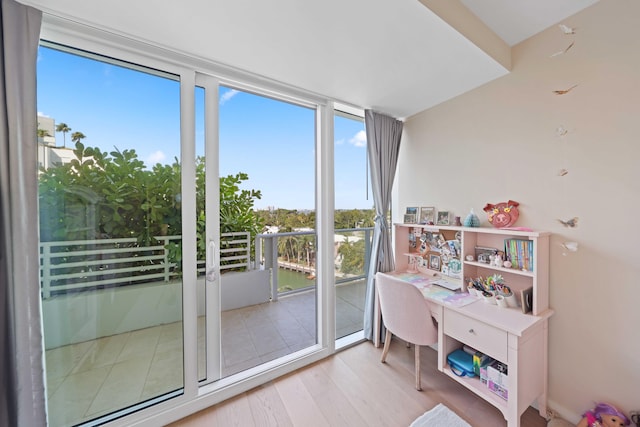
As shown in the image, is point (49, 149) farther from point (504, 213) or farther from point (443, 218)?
point (504, 213)

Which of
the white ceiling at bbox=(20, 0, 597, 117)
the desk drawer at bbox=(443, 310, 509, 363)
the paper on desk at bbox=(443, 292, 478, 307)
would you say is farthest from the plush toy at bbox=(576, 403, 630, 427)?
the white ceiling at bbox=(20, 0, 597, 117)

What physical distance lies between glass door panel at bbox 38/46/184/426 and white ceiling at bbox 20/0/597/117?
0.33 m

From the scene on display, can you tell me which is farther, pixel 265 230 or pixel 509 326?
pixel 265 230

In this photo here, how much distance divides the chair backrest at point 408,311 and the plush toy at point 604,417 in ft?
2.57

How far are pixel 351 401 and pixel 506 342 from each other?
41.8 inches

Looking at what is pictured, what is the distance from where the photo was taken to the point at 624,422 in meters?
1.17

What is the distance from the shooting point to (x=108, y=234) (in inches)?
52.7

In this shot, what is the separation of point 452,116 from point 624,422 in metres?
2.15

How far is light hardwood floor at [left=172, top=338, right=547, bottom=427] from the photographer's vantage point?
1448 mm

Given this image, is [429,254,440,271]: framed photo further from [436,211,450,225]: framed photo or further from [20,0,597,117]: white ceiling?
[20,0,597,117]: white ceiling

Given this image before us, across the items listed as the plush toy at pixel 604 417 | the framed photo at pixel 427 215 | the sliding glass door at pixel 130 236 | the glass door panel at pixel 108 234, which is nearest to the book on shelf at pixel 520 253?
the framed photo at pixel 427 215

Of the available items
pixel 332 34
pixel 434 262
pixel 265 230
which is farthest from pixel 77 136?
pixel 434 262

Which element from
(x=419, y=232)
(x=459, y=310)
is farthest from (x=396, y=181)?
(x=459, y=310)

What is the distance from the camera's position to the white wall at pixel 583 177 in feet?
4.00
